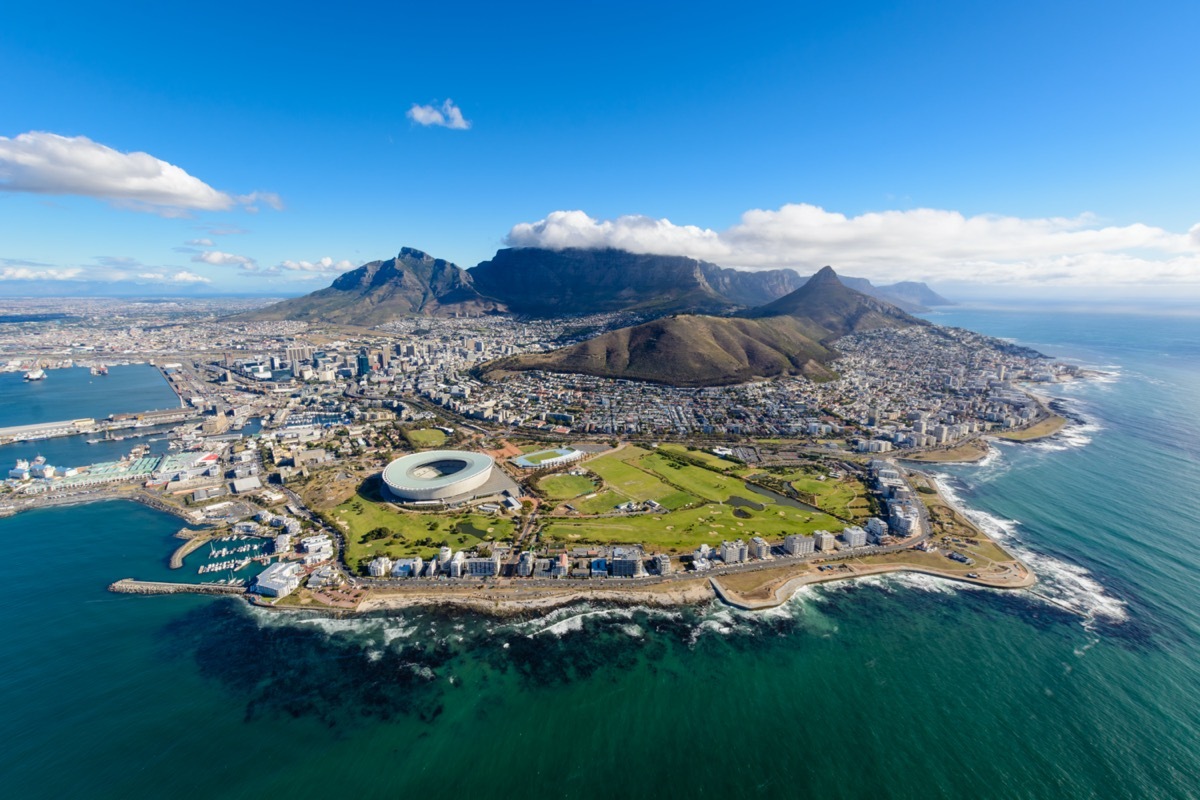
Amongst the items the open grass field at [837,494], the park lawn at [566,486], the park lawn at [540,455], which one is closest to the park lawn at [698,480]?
the open grass field at [837,494]

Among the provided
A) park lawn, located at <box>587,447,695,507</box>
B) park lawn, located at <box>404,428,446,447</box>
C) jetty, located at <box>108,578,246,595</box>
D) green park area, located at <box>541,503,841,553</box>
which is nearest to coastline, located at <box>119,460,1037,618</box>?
jetty, located at <box>108,578,246,595</box>

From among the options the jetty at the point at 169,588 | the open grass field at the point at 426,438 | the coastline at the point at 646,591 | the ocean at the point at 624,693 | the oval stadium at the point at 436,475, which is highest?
the oval stadium at the point at 436,475

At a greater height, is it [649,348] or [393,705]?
[649,348]

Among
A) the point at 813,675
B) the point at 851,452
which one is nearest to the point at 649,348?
the point at 851,452

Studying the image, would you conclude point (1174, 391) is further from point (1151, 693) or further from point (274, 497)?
point (274, 497)

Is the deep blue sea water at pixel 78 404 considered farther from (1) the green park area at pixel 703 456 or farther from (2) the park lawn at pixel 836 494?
(2) the park lawn at pixel 836 494

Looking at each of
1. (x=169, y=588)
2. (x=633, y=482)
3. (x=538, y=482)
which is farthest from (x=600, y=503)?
(x=169, y=588)

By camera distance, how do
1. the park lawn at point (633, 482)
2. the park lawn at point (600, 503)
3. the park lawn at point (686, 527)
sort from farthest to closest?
the park lawn at point (633, 482) < the park lawn at point (600, 503) < the park lawn at point (686, 527)

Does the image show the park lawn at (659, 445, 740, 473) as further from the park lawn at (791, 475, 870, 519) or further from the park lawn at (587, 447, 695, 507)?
the park lawn at (791, 475, 870, 519)
